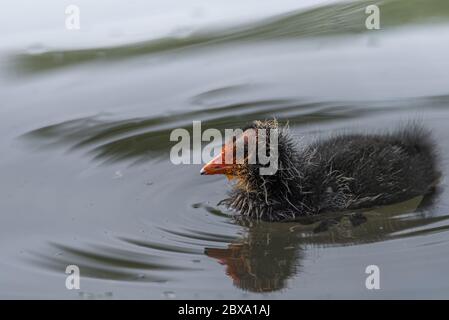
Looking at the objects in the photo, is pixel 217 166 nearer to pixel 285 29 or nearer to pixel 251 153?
pixel 251 153

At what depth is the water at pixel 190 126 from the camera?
20.2 ft

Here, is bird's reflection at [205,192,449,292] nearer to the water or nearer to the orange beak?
the water

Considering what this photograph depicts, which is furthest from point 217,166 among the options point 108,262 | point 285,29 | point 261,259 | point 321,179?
point 285,29

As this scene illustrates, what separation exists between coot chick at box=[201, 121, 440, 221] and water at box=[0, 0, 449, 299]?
16cm

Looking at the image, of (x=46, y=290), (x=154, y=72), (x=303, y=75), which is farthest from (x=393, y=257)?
(x=154, y=72)

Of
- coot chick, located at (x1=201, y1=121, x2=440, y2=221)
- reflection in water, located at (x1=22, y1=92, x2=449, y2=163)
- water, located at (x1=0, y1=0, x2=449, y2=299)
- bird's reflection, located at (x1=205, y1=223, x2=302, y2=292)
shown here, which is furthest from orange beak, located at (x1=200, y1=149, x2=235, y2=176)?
reflection in water, located at (x1=22, y1=92, x2=449, y2=163)

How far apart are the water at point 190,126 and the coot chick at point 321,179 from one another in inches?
6.2

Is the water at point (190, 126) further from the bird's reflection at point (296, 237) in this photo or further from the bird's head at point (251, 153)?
the bird's head at point (251, 153)

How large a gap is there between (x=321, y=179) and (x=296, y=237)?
792mm

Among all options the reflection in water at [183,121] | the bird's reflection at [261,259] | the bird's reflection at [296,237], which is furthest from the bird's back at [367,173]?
the reflection in water at [183,121]

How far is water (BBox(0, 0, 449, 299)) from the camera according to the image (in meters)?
6.15

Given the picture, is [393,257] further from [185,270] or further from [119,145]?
[119,145]

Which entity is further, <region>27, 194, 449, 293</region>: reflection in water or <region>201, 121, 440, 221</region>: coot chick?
<region>201, 121, 440, 221</region>: coot chick

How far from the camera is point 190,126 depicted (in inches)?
352
